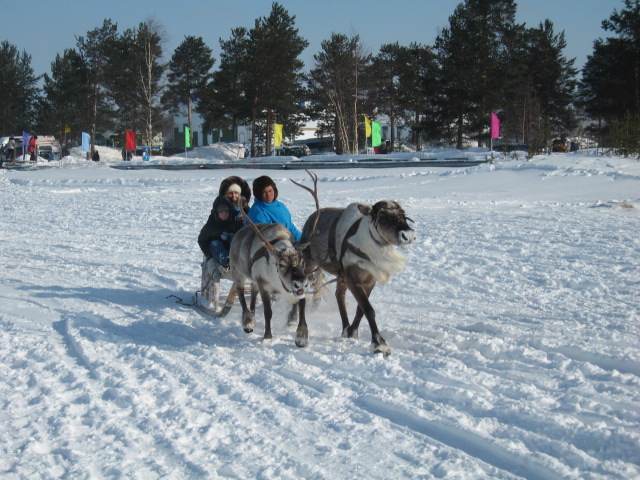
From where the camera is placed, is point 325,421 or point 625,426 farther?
point 325,421

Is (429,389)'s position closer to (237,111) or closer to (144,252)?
(144,252)

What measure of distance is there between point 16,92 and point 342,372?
69.7 m

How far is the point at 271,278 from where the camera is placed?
5.93 m

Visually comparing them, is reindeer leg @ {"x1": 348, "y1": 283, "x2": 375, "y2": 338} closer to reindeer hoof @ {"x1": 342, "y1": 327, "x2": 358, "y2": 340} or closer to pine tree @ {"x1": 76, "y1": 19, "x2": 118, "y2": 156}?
reindeer hoof @ {"x1": 342, "y1": 327, "x2": 358, "y2": 340}

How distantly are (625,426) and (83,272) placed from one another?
7.79 meters

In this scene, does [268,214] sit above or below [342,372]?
above

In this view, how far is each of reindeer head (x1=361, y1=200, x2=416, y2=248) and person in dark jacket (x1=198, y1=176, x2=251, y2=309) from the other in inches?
93.2

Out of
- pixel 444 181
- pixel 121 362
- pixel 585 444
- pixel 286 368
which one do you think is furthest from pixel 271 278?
pixel 444 181

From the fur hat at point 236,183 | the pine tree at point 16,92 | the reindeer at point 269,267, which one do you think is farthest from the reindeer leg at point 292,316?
the pine tree at point 16,92

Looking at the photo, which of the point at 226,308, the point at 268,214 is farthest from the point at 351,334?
the point at 268,214

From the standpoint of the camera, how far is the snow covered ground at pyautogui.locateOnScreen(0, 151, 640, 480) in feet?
12.1

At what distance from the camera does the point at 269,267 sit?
234 inches

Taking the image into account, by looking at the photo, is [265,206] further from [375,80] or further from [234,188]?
[375,80]

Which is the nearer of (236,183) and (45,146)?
(236,183)
